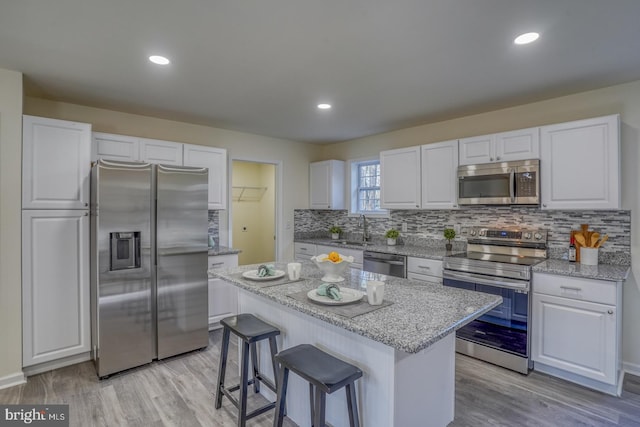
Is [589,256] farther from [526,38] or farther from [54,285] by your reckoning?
[54,285]

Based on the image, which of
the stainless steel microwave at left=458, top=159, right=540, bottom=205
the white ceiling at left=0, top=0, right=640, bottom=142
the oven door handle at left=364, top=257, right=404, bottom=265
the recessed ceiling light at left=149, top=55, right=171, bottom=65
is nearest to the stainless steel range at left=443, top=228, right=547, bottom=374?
the stainless steel microwave at left=458, top=159, right=540, bottom=205

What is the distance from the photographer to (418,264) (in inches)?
141

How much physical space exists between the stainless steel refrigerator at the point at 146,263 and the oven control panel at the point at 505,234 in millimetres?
2906

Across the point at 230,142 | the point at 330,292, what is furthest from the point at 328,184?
the point at 330,292

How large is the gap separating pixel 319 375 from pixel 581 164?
2.82m

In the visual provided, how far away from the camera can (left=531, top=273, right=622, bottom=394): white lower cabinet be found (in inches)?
95.8

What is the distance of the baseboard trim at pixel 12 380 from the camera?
8.40ft

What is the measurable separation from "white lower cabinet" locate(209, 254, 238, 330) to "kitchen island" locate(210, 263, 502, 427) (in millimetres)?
1587

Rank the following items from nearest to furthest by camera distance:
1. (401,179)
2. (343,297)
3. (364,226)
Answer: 1. (343,297)
2. (401,179)
3. (364,226)

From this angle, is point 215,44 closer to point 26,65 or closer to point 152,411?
point 26,65

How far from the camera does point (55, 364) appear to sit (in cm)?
290

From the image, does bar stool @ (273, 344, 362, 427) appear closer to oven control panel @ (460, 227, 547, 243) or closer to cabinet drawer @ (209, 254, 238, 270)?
cabinet drawer @ (209, 254, 238, 270)

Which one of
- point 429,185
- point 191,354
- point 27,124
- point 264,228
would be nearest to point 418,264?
point 429,185

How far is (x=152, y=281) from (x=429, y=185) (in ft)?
10.1
